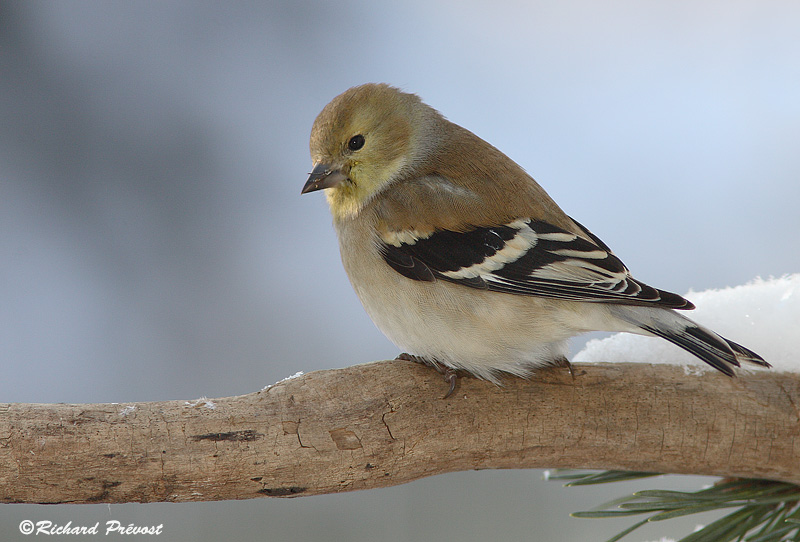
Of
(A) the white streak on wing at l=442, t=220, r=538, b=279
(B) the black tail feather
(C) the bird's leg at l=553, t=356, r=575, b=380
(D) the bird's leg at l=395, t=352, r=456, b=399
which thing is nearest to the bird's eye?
(A) the white streak on wing at l=442, t=220, r=538, b=279

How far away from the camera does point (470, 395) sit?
1260 mm

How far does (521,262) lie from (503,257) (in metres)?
0.04

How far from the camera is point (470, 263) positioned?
1323 millimetres

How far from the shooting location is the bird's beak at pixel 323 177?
4.90 ft

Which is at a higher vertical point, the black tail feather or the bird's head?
the bird's head

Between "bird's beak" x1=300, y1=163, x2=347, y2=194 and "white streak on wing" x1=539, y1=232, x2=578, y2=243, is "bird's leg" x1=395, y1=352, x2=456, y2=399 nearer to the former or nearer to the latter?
"white streak on wing" x1=539, y1=232, x2=578, y2=243

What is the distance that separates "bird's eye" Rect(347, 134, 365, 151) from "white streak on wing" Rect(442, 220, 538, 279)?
0.40 meters

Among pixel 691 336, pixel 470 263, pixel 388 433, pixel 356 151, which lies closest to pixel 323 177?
pixel 356 151

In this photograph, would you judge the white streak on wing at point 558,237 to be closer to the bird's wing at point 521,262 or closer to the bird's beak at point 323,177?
the bird's wing at point 521,262

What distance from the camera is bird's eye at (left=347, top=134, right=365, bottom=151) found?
60.6 inches

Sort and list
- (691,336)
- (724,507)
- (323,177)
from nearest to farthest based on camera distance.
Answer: (724,507) → (691,336) → (323,177)

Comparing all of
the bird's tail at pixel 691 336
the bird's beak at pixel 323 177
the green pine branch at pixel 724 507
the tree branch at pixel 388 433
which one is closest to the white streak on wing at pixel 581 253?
the bird's tail at pixel 691 336

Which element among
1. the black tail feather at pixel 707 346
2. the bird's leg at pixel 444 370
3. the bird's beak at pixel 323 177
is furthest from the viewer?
the bird's beak at pixel 323 177

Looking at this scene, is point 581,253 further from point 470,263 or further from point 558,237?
point 470,263
